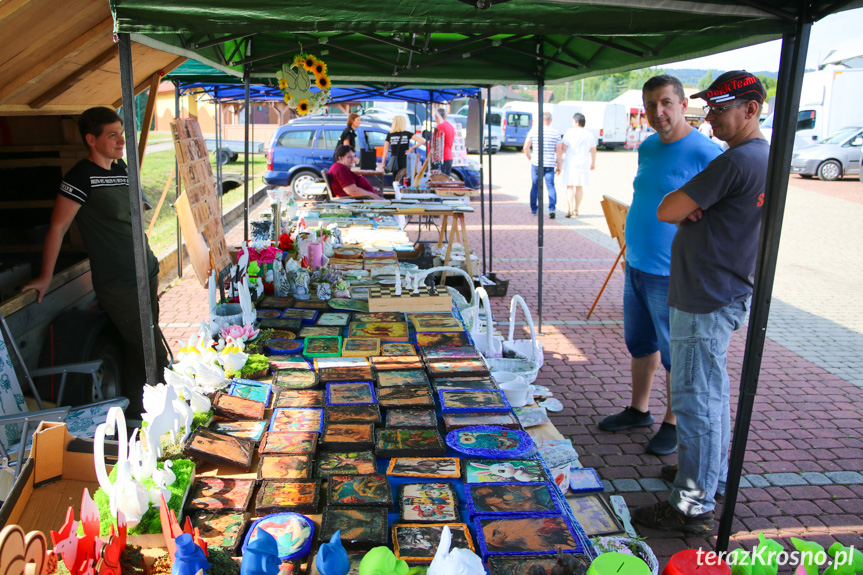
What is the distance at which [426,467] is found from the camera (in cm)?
214

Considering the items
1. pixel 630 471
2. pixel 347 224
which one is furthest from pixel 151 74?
pixel 630 471

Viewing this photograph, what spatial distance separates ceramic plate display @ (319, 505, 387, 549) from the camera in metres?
1.71

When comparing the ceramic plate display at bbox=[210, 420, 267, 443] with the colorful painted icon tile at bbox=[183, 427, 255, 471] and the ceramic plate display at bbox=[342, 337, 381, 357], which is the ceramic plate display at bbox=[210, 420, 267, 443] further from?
the ceramic plate display at bbox=[342, 337, 381, 357]

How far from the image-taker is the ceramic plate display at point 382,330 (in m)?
3.31

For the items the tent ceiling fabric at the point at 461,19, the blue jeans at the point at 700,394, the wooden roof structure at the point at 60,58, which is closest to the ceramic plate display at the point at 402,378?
the blue jeans at the point at 700,394

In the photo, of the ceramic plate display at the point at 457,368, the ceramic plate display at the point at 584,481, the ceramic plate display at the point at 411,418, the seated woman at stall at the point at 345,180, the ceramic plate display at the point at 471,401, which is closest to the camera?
the ceramic plate display at the point at 411,418

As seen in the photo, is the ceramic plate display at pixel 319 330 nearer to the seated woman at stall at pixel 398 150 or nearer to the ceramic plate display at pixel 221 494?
the ceramic plate display at pixel 221 494

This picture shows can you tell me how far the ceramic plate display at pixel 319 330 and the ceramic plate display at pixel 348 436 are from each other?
102 cm

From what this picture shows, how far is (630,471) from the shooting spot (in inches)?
145

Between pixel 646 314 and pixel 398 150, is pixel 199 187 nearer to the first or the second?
pixel 646 314

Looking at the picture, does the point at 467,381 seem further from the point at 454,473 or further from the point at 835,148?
the point at 835,148

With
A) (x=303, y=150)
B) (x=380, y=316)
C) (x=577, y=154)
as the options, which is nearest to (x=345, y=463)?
(x=380, y=316)

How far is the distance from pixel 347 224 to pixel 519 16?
4.35 metres

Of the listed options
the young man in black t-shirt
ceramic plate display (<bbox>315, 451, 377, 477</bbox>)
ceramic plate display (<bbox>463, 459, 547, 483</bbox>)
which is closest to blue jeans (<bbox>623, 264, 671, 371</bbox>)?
ceramic plate display (<bbox>463, 459, 547, 483</bbox>)
